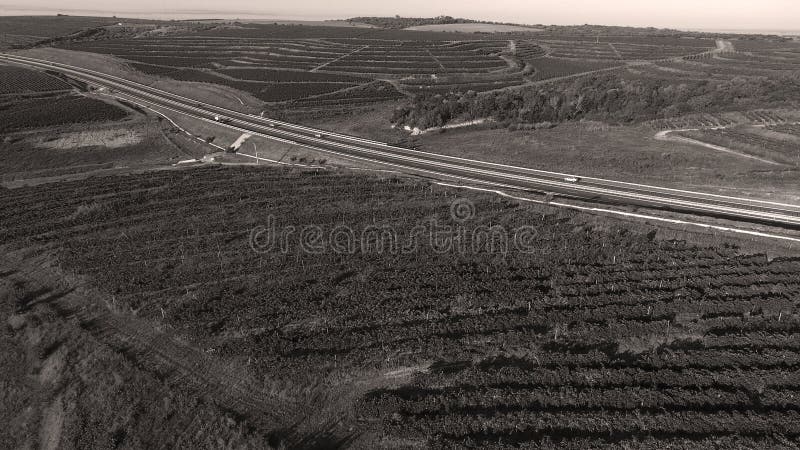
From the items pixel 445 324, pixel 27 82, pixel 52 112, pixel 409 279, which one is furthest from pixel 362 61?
pixel 445 324

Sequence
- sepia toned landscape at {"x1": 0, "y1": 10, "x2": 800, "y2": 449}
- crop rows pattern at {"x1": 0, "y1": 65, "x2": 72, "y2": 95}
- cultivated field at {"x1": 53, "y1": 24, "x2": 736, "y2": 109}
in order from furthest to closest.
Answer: cultivated field at {"x1": 53, "y1": 24, "x2": 736, "y2": 109}
crop rows pattern at {"x1": 0, "y1": 65, "x2": 72, "y2": 95}
sepia toned landscape at {"x1": 0, "y1": 10, "x2": 800, "y2": 449}

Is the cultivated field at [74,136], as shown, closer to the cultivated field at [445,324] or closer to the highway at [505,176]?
the highway at [505,176]

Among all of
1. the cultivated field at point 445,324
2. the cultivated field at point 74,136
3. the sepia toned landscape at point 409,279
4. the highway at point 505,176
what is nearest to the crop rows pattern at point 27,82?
the cultivated field at point 74,136

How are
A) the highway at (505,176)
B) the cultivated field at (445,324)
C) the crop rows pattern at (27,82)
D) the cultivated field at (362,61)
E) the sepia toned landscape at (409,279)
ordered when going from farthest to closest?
the cultivated field at (362,61) < the crop rows pattern at (27,82) < the highway at (505,176) < the sepia toned landscape at (409,279) < the cultivated field at (445,324)

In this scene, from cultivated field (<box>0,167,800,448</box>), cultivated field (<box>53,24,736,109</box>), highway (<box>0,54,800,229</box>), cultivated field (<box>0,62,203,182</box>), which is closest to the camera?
cultivated field (<box>0,167,800,448</box>)

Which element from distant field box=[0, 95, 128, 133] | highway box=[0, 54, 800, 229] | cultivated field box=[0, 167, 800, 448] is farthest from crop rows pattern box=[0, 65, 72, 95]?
cultivated field box=[0, 167, 800, 448]

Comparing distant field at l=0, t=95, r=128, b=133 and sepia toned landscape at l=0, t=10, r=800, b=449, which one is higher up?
distant field at l=0, t=95, r=128, b=133

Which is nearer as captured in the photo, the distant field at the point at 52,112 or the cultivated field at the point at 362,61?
the distant field at the point at 52,112

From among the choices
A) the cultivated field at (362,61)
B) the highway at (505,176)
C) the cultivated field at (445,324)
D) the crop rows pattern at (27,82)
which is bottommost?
the cultivated field at (445,324)

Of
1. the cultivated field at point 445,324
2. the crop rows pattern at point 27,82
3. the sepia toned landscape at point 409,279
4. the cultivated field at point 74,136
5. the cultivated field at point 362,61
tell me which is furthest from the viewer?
the cultivated field at point 362,61

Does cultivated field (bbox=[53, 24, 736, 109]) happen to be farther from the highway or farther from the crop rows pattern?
the crop rows pattern
